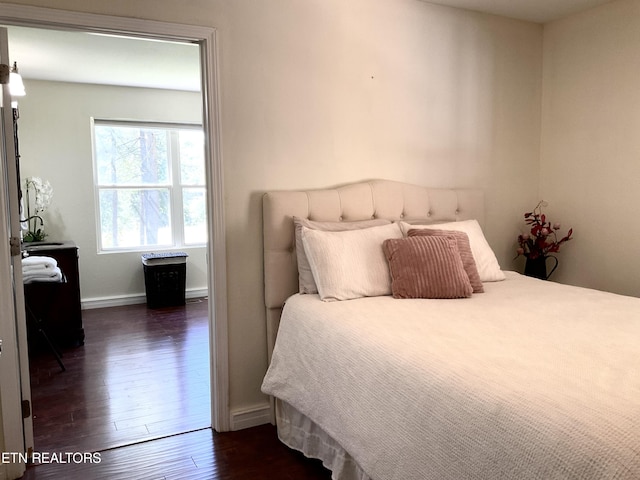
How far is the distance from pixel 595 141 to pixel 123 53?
3668 mm

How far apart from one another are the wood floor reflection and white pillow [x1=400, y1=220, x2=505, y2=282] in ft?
5.49

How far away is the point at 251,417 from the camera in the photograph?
2.77 m

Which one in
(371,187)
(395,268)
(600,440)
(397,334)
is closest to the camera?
(600,440)

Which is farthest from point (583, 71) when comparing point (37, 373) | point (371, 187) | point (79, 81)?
point (79, 81)

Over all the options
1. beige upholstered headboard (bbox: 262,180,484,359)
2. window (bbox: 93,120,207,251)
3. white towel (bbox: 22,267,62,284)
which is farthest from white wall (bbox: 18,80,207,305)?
beige upholstered headboard (bbox: 262,180,484,359)

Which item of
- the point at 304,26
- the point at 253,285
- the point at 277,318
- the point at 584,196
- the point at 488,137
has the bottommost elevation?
the point at 277,318

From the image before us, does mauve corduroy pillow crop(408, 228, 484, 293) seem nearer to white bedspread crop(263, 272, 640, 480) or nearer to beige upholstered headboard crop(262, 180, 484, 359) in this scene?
white bedspread crop(263, 272, 640, 480)

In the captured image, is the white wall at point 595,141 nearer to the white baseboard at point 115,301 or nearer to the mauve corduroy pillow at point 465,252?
the mauve corduroy pillow at point 465,252

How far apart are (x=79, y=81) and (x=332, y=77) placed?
367 cm

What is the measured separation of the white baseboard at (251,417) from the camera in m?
2.73

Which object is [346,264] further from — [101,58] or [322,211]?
[101,58]

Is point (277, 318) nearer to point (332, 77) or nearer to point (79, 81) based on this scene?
point (332, 77)

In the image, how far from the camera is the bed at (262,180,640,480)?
1.23 metres

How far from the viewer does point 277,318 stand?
2732 mm
